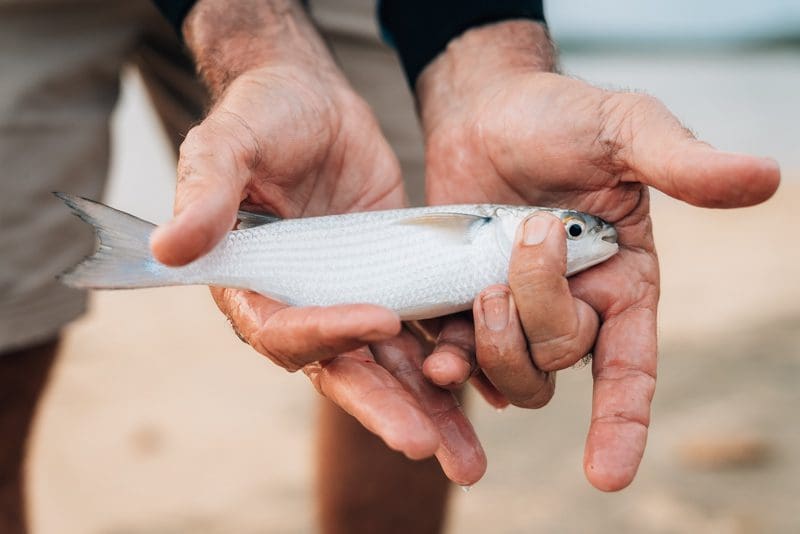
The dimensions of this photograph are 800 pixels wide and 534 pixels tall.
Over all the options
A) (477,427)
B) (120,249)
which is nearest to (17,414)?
(120,249)

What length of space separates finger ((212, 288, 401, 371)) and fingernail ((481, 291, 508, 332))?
14.0 inches

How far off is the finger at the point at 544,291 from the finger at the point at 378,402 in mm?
378

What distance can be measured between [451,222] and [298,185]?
19.5 inches

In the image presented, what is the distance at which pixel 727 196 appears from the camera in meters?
1.89

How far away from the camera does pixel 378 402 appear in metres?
1.88

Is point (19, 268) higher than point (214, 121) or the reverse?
the reverse

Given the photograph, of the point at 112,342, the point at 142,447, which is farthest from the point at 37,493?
the point at 112,342

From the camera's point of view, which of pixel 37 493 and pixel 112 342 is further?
pixel 112 342

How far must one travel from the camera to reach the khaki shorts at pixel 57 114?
289cm

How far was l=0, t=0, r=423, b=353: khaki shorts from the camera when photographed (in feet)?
9.48

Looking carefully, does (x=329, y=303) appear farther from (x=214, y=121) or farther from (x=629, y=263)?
(x=629, y=263)

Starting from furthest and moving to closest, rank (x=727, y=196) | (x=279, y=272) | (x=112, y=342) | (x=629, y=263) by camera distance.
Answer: (x=112, y=342), (x=629, y=263), (x=279, y=272), (x=727, y=196)

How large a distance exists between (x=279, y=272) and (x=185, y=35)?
1194 mm

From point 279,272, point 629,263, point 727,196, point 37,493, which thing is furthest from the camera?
point 37,493
